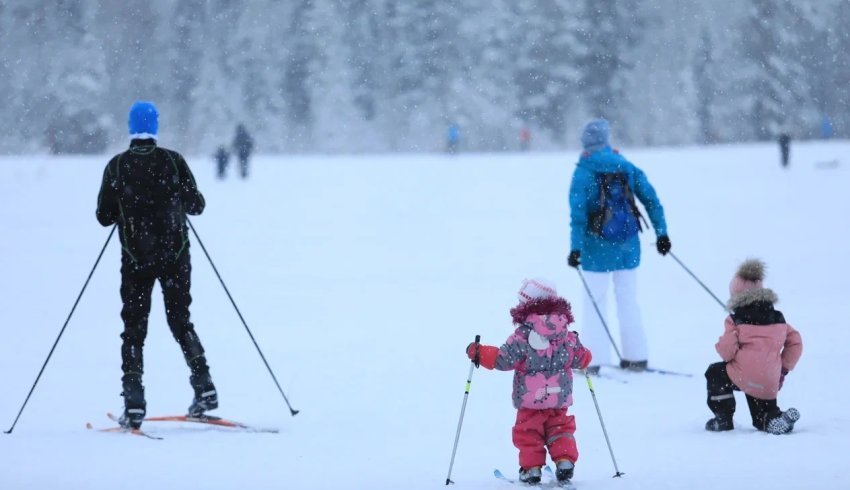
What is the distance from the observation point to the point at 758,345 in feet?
17.9

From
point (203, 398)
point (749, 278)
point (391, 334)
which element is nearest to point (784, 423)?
point (749, 278)

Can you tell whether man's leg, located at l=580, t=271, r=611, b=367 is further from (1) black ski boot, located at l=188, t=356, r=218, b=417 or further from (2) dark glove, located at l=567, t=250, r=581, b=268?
(1) black ski boot, located at l=188, t=356, r=218, b=417

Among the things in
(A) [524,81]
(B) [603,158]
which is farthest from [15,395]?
(A) [524,81]

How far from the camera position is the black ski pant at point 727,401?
5.50 meters

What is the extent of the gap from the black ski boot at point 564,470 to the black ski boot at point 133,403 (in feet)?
8.17

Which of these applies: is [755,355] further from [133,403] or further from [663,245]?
[133,403]

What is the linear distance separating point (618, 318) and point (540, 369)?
3.39 metres

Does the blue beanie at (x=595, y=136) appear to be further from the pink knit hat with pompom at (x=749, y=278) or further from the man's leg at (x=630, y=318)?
the pink knit hat with pompom at (x=749, y=278)

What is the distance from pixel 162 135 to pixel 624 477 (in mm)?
54371

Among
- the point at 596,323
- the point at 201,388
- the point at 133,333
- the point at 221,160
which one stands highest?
the point at 221,160

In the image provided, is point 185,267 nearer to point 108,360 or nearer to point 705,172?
point 108,360

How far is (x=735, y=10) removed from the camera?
190 feet

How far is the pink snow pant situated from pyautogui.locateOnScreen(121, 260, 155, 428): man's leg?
90.9 inches

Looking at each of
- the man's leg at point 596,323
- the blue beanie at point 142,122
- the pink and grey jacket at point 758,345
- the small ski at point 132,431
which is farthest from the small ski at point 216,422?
the man's leg at point 596,323
